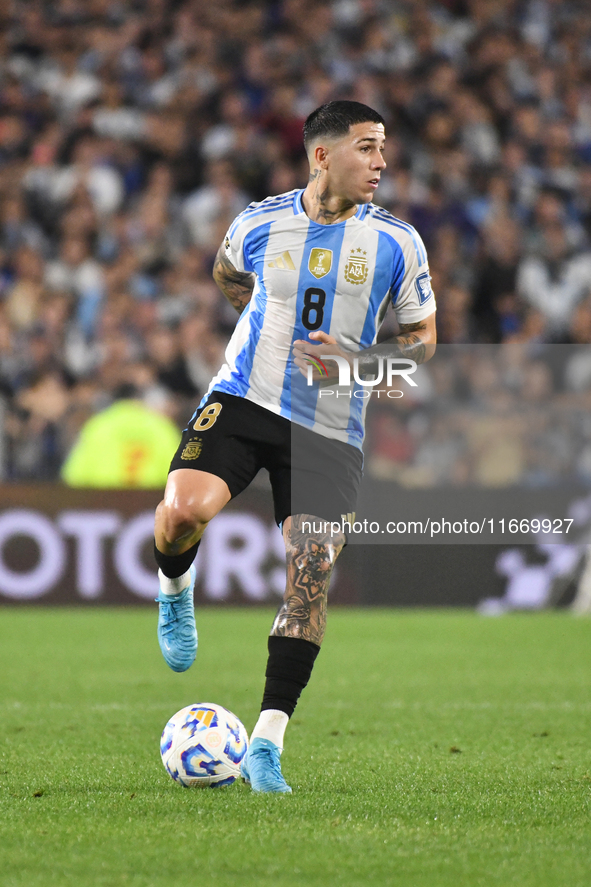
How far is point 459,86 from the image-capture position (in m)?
15.4

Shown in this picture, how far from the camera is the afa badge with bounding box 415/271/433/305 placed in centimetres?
441

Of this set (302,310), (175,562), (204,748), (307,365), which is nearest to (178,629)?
(175,562)

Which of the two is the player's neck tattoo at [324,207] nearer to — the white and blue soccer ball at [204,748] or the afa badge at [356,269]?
the afa badge at [356,269]

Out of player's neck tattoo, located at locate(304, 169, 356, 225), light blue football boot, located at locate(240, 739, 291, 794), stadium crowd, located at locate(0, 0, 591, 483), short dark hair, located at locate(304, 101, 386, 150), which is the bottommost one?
light blue football boot, located at locate(240, 739, 291, 794)

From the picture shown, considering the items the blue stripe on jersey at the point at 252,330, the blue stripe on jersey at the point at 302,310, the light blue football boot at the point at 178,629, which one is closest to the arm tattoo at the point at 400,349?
the blue stripe on jersey at the point at 302,310

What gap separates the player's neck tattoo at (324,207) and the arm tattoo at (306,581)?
107 cm

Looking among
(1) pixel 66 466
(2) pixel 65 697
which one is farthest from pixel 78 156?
(2) pixel 65 697

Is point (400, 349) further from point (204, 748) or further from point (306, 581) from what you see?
point (204, 748)

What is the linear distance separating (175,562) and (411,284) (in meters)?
1.31

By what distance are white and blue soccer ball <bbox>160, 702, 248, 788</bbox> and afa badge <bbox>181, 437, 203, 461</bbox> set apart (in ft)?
2.90

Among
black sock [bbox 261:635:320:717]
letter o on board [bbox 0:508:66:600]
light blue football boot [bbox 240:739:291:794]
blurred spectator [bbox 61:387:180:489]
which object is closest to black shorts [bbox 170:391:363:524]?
black sock [bbox 261:635:320:717]

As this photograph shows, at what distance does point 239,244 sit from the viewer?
459cm

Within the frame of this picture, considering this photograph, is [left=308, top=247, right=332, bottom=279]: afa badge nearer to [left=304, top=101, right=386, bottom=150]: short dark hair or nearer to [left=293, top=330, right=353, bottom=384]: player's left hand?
[left=293, top=330, right=353, bottom=384]: player's left hand

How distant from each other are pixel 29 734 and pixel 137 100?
416 inches
